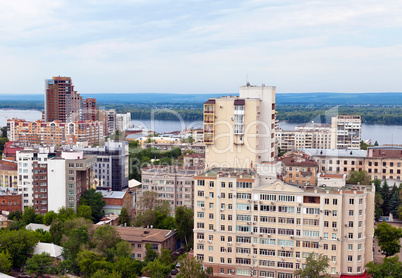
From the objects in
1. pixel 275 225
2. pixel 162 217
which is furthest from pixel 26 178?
pixel 275 225

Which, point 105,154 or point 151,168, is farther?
point 105,154

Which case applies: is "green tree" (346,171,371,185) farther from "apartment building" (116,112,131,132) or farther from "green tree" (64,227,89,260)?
"apartment building" (116,112,131,132)

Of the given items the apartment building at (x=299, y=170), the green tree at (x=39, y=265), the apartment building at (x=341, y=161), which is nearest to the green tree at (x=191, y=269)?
the green tree at (x=39, y=265)

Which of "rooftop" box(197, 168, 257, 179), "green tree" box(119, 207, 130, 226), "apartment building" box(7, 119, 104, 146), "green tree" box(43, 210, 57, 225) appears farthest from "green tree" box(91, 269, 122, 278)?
"apartment building" box(7, 119, 104, 146)

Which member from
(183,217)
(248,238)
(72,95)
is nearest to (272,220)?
(248,238)

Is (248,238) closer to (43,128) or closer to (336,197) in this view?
(336,197)

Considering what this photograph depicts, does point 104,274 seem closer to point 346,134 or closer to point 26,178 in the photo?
point 26,178
